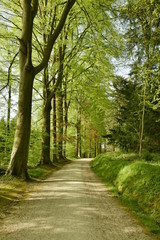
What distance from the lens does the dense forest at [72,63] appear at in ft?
31.6

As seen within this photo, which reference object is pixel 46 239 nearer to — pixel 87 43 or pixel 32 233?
pixel 32 233

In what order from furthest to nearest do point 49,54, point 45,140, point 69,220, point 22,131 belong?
point 45,140 → point 49,54 → point 22,131 → point 69,220

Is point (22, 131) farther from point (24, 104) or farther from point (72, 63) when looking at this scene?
point (72, 63)

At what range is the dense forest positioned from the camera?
9.62 meters

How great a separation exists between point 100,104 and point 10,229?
15.0 m

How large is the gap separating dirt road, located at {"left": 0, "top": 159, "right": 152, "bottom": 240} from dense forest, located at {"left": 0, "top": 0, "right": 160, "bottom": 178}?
358 cm

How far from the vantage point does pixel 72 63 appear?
16.7 metres

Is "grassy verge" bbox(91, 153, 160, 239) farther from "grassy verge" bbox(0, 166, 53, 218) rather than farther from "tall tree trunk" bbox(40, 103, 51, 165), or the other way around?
"tall tree trunk" bbox(40, 103, 51, 165)

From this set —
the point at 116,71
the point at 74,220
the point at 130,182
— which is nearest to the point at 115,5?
the point at 116,71

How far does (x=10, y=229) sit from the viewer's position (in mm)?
4262

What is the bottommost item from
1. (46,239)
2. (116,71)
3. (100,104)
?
(46,239)

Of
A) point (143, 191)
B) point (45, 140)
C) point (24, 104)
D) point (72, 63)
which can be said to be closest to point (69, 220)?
point (143, 191)

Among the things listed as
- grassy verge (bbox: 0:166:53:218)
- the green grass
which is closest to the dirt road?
grassy verge (bbox: 0:166:53:218)

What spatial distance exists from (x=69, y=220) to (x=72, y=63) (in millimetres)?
13598
